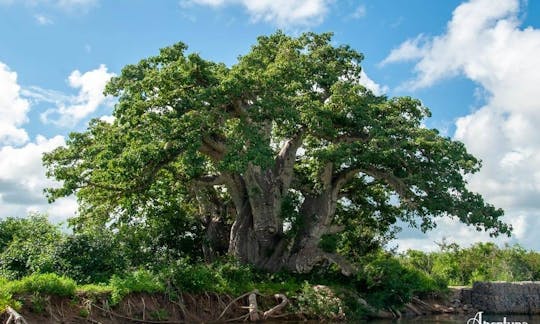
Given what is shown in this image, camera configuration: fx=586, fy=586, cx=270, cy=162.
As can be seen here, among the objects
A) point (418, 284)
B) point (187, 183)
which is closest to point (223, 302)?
point (187, 183)

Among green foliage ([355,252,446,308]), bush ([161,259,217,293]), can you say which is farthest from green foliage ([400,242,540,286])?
bush ([161,259,217,293])

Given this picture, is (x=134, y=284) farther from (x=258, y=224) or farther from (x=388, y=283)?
(x=388, y=283)

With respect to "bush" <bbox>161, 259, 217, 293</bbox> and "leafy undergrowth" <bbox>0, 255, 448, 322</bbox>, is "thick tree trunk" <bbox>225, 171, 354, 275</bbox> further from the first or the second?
"bush" <bbox>161, 259, 217, 293</bbox>

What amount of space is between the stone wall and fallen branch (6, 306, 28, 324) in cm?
1571

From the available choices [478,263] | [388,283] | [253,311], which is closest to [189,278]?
[253,311]

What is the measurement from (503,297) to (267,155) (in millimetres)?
11242

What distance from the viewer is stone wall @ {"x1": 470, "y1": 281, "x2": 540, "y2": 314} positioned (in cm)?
2108

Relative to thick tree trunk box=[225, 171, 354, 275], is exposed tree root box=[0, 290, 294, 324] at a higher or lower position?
lower

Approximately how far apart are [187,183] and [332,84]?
19.7 feet

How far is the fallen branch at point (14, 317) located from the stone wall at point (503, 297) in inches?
618

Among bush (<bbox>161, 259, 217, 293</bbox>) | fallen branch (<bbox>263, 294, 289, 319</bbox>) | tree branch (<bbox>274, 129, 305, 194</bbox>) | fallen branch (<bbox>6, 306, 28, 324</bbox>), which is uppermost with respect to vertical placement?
tree branch (<bbox>274, 129, 305, 194</bbox>)

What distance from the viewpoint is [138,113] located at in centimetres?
1598

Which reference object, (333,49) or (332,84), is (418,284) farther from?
(333,49)

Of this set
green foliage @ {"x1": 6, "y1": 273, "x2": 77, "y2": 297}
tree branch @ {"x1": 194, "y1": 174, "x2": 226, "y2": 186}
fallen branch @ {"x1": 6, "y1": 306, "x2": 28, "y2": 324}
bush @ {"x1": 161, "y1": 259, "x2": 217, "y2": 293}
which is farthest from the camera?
tree branch @ {"x1": 194, "y1": 174, "x2": 226, "y2": 186}
